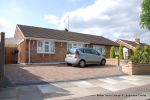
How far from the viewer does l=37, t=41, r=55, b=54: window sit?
2383 centimetres

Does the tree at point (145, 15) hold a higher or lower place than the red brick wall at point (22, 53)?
higher

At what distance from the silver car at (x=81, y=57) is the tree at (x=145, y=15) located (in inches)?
230

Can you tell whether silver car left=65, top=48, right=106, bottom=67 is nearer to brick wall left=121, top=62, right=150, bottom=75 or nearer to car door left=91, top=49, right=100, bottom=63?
car door left=91, top=49, right=100, bottom=63

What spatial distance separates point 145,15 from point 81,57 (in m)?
8.22

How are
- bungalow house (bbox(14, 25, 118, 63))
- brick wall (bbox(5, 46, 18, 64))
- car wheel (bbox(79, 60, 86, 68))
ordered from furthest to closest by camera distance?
brick wall (bbox(5, 46, 18, 64))
bungalow house (bbox(14, 25, 118, 63))
car wheel (bbox(79, 60, 86, 68))

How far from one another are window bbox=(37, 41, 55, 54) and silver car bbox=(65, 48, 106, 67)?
161 inches

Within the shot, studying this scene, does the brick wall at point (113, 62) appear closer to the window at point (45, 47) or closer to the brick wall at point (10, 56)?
the window at point (45, 47)

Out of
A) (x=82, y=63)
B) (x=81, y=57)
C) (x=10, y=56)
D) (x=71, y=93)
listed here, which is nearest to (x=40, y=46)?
(x=10, y=56)

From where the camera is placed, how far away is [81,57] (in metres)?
20.3

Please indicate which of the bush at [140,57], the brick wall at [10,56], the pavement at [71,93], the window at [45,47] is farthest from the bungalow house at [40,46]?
the pavement at [71,93]

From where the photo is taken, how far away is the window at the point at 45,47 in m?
23.8

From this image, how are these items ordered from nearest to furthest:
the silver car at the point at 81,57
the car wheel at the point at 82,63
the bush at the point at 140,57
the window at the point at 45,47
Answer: the bush at the point at 140,57
the silver car at the point at 81,57
the car wheel at the point at 82,63
the window at the point at 45,47

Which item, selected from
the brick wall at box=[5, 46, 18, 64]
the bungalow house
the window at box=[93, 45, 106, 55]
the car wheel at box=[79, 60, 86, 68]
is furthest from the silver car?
the window at box=[93, 45, 106, 55]

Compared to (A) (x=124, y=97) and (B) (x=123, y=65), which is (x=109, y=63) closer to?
(B) (x=123, y=65)
